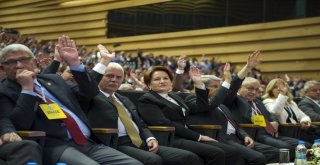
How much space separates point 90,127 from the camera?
9.48 feet

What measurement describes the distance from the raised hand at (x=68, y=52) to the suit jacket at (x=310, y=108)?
3.34 meters

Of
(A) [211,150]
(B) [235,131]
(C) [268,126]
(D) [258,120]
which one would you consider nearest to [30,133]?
(A) [211,150]

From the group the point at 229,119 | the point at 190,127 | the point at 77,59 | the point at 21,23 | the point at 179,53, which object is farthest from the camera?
the point at 21,23

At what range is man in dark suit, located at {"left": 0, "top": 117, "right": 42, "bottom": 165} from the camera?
2318 mm

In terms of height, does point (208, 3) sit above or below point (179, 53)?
above

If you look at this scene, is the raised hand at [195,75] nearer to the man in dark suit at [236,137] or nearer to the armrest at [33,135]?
the man in dark suit at [236,137]

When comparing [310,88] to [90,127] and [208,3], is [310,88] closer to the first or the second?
[90,127]

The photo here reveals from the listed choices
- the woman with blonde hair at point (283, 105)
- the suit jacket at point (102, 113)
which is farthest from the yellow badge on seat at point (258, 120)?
the suit jacket at point (102, 113)

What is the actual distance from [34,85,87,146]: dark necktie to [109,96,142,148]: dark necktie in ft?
1.76

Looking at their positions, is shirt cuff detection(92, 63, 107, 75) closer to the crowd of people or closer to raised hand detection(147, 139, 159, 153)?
the crowd of people

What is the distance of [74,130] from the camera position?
2732 millimetres

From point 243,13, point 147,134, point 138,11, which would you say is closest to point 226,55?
point 243,13

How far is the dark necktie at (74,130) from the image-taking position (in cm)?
273

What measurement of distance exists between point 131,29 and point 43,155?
12315mm
